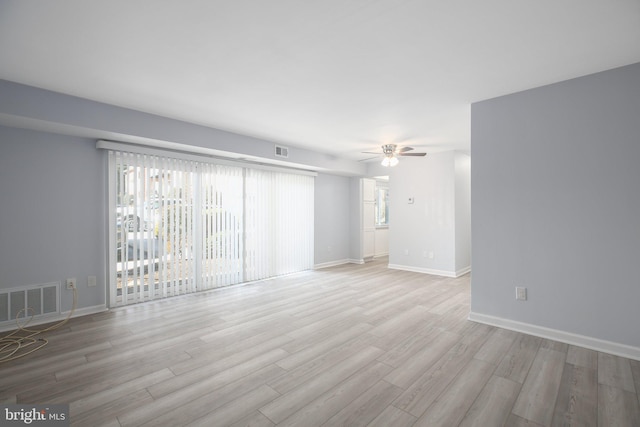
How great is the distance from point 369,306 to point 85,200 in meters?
4.10

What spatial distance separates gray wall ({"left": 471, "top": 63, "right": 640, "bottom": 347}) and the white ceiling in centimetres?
29

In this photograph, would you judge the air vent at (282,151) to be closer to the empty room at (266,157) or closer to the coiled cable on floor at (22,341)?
the empty room at (266,157)

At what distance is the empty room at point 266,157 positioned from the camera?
196 cm

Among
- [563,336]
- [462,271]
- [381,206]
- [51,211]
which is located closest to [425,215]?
[462,271]

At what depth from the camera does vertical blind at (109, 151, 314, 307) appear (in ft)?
13.3

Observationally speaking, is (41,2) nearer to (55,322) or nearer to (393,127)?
(55,322)

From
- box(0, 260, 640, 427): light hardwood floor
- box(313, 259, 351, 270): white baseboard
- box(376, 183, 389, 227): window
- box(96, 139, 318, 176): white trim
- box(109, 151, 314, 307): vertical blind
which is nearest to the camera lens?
box(0, 260, 640, 427): light hardwood floor

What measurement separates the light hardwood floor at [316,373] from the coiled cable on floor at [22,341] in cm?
12

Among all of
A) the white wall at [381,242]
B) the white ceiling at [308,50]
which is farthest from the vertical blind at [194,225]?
the white wall at [381,242]

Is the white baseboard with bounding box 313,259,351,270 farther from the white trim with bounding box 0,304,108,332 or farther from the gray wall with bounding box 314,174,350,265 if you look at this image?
the white trim with bounding box 0,304,108,332

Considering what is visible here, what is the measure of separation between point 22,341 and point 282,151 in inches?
167

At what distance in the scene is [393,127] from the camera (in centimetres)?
439

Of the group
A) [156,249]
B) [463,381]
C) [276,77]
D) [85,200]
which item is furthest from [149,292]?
[463,381]

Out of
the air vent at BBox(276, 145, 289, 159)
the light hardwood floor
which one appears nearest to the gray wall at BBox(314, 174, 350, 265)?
the air vent at BBox(276, 145, 289, 159)
